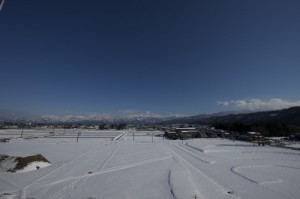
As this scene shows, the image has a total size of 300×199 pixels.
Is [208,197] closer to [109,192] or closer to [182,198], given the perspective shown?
[182,198]

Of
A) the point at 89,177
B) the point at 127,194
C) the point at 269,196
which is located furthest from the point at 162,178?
the point at 269,196

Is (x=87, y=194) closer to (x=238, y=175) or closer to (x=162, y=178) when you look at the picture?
(x=162, y=178)

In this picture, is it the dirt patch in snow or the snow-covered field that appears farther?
the dirt patch in snow

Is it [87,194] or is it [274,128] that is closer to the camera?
[87,194]

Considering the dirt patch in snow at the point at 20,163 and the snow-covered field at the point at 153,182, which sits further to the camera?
the dirt patch in snow at the point at 20,163

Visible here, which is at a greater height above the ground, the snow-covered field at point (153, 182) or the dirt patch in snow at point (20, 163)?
the dirt patch in snow at point (20, 163)

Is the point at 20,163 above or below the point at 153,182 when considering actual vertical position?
above

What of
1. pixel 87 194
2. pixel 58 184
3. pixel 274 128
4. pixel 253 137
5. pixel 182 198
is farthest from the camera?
pixel 274 128

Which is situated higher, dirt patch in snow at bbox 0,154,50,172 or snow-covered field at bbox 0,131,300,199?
dirt patch in snow at bbox 0,154,50,172

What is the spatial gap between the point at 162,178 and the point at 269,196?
545 cm

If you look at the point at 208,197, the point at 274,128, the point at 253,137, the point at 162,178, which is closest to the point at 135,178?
the point at 162,178

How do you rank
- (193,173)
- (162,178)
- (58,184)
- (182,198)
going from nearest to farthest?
(182,198), (58,184), (162,178), (193,173)

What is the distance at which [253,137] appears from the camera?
140ft

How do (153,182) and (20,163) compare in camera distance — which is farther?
(20,163)
